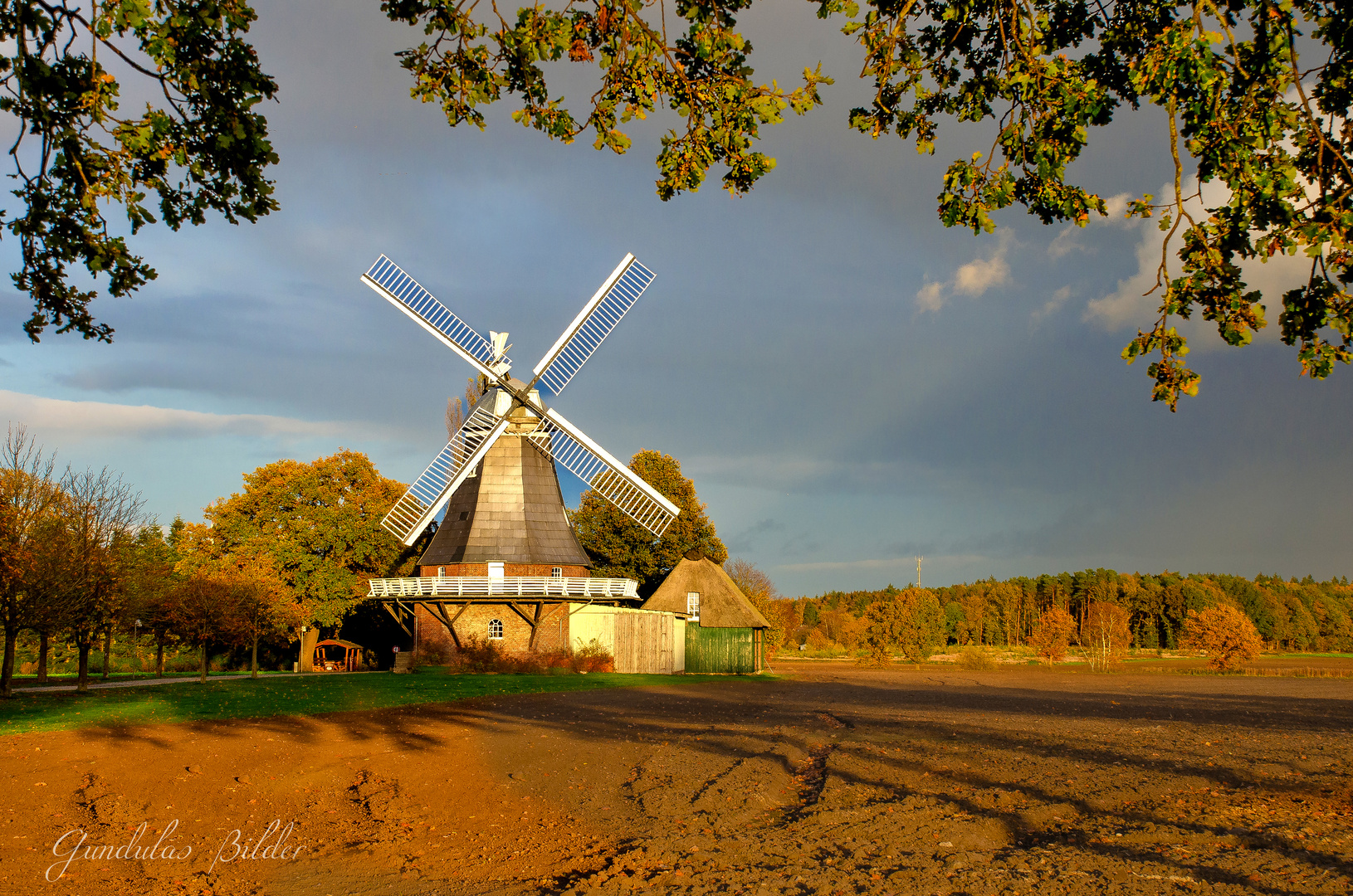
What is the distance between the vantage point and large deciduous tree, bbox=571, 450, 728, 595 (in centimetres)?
4391

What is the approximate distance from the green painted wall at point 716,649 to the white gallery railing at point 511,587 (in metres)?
6.95

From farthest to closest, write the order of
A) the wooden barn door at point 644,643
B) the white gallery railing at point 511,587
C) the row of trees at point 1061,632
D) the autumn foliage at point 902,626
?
1. the autumn foliage at point 902,626
2. the row of trees at point 1061,632
3. the wooden barn door at point 644,643
4. the white gallery railing at point 511,587

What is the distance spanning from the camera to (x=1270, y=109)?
16.8ft

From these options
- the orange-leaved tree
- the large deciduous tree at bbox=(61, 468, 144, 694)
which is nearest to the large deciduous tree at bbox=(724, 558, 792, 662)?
the orange-leaved tree

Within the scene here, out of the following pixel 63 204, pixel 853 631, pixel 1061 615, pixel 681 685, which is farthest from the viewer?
pixel 853 631

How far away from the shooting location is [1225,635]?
42.2 m

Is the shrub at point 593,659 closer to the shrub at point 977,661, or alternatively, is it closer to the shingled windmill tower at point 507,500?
the shingled windmill tower at point 507,500

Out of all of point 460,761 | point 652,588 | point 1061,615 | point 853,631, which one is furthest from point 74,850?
point 853,631

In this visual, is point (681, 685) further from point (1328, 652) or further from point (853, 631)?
point (1328, 652)

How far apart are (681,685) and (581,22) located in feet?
83.6

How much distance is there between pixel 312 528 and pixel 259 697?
815 inches

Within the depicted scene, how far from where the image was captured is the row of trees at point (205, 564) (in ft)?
66.7

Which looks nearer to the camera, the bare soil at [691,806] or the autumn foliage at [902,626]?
the bare soil at [691,806]

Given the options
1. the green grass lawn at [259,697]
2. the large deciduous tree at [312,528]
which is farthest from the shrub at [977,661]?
the large deciduous tree at [312,528]
